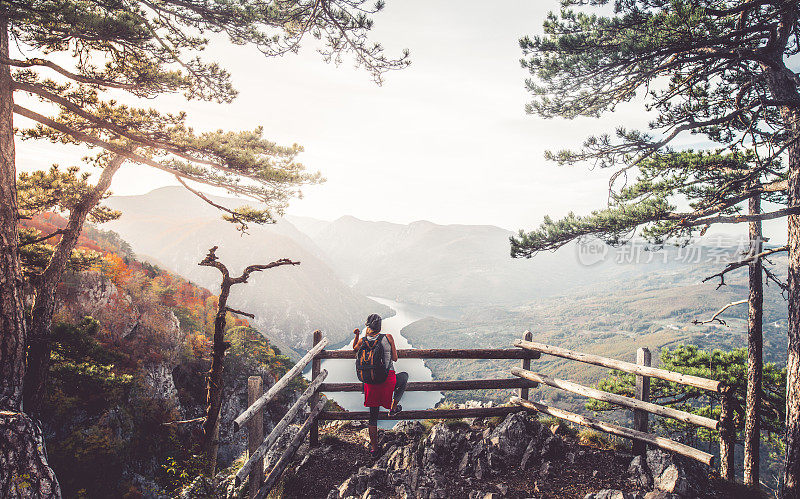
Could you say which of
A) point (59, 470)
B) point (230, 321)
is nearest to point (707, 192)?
point (59, 470)

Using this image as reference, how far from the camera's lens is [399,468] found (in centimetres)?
548

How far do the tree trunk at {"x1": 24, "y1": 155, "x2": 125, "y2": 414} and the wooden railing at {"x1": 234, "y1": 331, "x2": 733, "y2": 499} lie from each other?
5.42 m

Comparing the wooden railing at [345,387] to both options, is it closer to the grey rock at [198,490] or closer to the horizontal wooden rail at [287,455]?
the horizontal wooden rail at [287,455]

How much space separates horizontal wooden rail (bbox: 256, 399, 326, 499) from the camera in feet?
15.0

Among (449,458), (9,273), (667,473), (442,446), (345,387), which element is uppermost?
(9,273)

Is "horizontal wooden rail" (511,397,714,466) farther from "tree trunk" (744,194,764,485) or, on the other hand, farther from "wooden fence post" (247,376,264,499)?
"tree trunk" (744,194,764,485)

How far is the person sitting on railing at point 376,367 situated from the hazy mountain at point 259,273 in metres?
118

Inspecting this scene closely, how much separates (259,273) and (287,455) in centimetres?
14635

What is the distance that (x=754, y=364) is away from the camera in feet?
29.3

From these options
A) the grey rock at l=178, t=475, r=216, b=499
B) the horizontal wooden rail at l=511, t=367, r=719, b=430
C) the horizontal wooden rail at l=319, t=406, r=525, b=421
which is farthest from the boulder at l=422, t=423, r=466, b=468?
the grey rock at l=178, t=475, r=216, b=499

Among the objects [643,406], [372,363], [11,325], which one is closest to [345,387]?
[372,363]

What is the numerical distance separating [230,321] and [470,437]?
35.7 meters

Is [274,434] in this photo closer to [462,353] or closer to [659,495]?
[462,353]

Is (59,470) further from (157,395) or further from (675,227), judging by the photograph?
(675,227)
